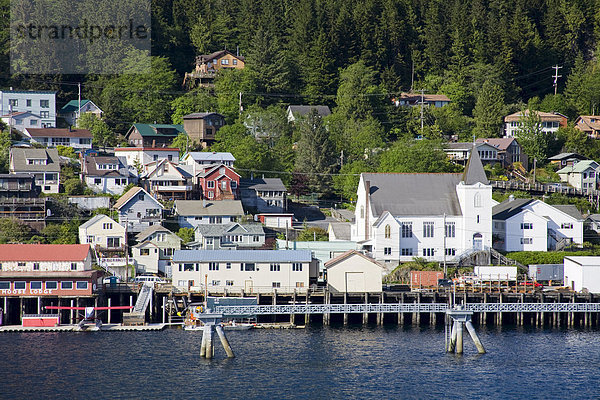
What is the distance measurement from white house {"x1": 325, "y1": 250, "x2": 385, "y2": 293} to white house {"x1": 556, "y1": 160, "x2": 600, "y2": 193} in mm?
45863

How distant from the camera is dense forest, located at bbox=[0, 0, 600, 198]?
104062mm

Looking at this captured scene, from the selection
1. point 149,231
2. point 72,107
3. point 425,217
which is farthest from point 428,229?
point 72,107

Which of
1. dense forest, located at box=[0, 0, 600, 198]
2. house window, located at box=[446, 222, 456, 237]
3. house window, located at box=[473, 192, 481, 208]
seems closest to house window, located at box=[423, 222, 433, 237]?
house window, located at box=[446, 222, 456, 237]

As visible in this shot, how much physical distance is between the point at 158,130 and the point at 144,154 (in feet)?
24.9

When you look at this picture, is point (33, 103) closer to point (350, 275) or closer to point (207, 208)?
point (207, 208)

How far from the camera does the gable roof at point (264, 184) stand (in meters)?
90.4

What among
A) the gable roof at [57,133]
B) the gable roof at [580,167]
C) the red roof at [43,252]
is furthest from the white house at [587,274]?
the gable roof at [57,133]

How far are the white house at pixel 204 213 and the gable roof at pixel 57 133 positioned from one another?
22.4 meters

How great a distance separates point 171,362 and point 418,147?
170 feet

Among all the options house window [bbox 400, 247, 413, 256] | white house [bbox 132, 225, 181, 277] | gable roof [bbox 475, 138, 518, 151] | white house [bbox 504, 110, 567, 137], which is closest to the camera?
white house [bbox 132, 225, 181, 277]

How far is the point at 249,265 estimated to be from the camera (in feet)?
221

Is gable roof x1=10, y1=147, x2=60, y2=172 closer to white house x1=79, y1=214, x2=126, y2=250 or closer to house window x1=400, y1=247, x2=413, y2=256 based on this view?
white house x1=79, y1=214, x2=126, y2=250

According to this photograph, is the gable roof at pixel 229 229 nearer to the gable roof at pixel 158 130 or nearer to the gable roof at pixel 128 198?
the gable roof at pixel 128 198

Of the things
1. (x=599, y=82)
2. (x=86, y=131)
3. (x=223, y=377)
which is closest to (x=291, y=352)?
(x=223, y=377)
